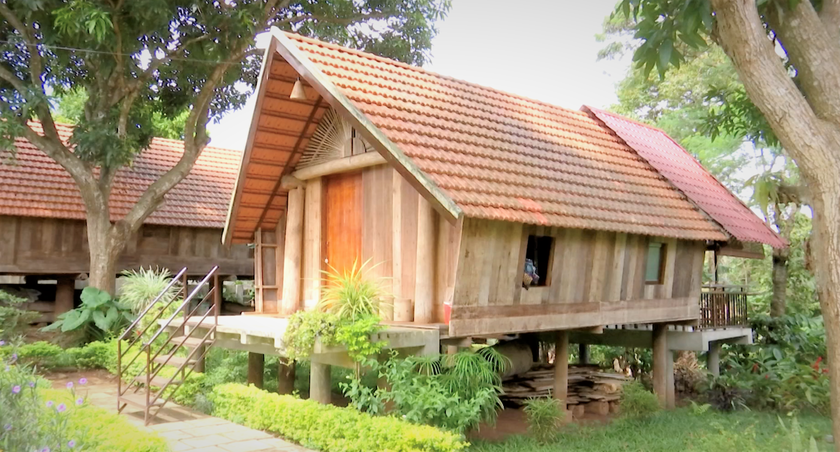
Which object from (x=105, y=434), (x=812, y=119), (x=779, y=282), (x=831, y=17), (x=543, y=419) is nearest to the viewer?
(x=105, y=434)

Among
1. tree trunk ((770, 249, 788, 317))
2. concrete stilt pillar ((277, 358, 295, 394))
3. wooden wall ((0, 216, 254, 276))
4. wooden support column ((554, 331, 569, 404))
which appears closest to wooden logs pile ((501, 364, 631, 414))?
wooden support column ((554, 331, 569, 404))

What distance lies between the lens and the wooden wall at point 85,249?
1616cm

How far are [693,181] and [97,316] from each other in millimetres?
13422

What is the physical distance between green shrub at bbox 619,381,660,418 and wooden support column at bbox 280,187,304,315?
19.1 ft

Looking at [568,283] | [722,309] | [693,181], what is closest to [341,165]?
[568,283]

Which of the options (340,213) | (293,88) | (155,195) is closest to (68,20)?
(155,195)

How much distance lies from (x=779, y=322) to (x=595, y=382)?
6.20 meters

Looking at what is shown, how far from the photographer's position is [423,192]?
8.01m

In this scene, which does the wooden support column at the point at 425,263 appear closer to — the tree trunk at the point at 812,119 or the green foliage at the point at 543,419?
the green foliage at the point at 543,419

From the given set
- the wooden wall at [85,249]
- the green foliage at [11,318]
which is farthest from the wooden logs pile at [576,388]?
the green foliage at [11,318]

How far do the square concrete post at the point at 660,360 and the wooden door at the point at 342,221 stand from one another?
6.90m

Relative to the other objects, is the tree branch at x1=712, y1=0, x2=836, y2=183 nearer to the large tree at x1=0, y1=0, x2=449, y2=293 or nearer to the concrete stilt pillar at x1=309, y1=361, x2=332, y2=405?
the concrete stilt pillar at x1=309, y1=361, x2=332, y2=405

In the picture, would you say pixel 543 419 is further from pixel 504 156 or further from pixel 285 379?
pixel 285 379

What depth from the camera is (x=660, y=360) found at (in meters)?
13.8
